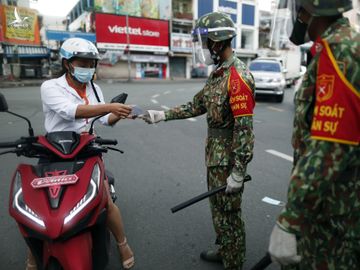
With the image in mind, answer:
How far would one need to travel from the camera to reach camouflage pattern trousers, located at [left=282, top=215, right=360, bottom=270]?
57.8 inches

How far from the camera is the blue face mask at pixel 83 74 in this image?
8.92 ft

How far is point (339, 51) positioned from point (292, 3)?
0.46 m

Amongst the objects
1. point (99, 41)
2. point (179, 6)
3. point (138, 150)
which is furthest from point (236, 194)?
point (179, 6)

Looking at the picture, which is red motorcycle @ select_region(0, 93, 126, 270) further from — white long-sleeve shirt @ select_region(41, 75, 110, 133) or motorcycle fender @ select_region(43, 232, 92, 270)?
white long-sleeve shirt @ select_region(41, 75, 110, 133)

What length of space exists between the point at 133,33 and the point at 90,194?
36.1 meters

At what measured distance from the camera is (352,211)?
1454 mm

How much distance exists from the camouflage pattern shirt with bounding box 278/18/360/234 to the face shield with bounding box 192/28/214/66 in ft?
4.01

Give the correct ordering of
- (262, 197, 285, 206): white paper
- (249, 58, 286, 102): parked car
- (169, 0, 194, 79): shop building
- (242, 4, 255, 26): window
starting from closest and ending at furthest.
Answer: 1. (262, 197, 285, 206): white paper
2. (249, 58, 286, 102): parked car
3. (169, 0, 194, 79): shop building
4. (242, 4, 255, 26): window

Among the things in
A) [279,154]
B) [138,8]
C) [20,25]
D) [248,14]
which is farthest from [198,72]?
[279,154]

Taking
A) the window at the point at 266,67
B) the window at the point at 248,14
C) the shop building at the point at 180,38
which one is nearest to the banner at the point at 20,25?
the shop building at the point at 180,38

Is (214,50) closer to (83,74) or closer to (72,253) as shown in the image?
(83,74)

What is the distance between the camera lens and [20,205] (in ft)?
6.59

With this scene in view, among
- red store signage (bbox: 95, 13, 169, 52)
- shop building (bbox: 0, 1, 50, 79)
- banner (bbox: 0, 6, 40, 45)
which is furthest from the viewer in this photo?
red store signage (bbox: 95, 13, 169, 52)

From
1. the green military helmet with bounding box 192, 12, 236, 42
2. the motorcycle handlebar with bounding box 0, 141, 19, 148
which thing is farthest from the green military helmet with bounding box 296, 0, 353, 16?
the motorcycle handlebar with bounding box 0, 141, 19, 148
